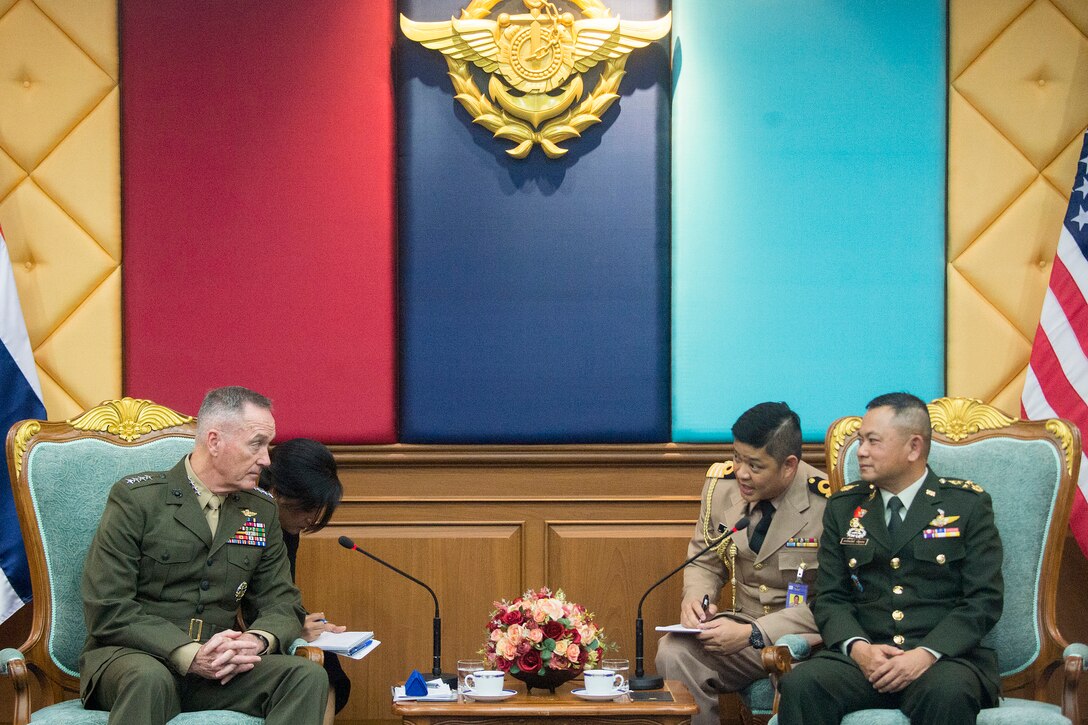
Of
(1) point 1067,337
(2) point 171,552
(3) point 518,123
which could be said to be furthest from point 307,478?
(1) point 1067,337

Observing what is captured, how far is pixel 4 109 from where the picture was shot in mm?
4133

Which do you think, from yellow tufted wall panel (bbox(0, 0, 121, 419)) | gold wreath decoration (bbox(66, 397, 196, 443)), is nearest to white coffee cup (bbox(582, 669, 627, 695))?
gold wreath decoration (bbox(66, 397, 196, 443))

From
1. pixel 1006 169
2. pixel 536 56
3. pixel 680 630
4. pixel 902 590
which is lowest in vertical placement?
pixel 680 630

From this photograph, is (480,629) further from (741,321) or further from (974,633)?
(974,633)

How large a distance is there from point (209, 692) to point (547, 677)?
843 mm

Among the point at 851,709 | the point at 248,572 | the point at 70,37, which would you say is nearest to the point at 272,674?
the point at 248,572

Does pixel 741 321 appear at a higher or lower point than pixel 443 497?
higher

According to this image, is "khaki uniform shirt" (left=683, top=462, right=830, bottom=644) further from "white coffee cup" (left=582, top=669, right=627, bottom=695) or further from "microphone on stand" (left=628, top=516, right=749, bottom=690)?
"white coffee cup" (left=582, top=669, right=627, bottom=695)

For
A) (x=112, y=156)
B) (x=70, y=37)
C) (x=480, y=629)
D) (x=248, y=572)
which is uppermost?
(x=70, y=37)

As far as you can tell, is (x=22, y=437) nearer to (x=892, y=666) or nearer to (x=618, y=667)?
(x=618, y=667)

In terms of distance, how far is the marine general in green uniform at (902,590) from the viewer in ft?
10.0

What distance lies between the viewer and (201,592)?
10.4ft

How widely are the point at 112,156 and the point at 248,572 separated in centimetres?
166

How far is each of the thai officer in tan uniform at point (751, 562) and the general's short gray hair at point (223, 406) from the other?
1336 millimetres
